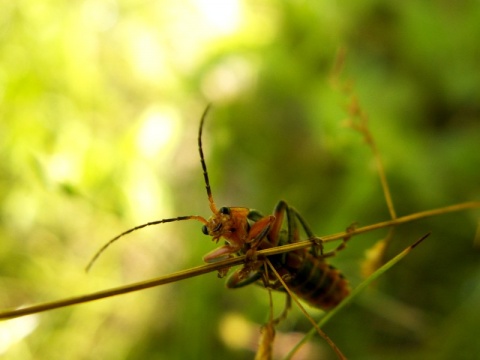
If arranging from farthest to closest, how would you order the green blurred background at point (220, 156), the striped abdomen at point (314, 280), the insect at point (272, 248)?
1. the green blurred background at point (220, 156)
2. the striped abdomen at point (314, 280)
3. the insect at point (272, 248)

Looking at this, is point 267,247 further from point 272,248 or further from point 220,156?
point 220,156

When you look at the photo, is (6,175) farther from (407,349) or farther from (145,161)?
(407,349)

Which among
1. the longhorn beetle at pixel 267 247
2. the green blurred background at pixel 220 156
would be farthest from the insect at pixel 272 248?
the green blurred background at pixel 220 156

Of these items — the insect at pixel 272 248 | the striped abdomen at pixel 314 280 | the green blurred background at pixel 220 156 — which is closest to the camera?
the insect at pixel 272 248

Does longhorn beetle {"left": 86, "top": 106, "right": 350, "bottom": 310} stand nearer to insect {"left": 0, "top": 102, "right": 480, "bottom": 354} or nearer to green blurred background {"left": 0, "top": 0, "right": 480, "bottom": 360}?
insect {"left": 0, "top": 102, "right": 480, "bottom": 354}

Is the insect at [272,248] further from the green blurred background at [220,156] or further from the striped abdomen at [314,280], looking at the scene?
the green blurred background at [220,156]

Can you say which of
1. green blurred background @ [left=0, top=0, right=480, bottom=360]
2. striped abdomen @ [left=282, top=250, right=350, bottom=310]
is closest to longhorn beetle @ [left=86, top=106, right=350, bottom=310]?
striped abdomen @ [left=282, top=250, right=350, bottom=310]
